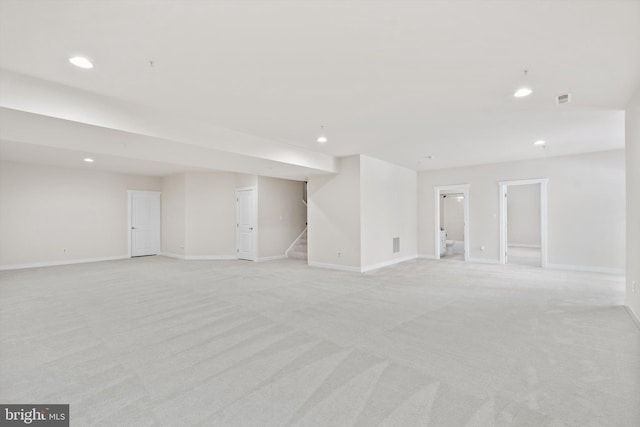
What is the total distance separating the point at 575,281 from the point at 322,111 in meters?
5.70

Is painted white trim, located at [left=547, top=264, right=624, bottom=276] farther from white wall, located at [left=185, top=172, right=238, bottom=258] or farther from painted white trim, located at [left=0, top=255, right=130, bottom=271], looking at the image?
painted white trim, located at [left=0, top=255, right=130, bottom=271]

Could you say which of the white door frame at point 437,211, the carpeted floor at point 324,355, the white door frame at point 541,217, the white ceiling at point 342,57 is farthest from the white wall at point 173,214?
the white door frame at point 541,217

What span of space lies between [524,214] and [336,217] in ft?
28.1

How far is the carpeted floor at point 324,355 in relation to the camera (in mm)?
1907

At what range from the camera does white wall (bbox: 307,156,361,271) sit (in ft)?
22.3

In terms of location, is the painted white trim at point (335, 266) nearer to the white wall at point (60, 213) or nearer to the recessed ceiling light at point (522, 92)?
the recessed ceiling light at point (522, 92)

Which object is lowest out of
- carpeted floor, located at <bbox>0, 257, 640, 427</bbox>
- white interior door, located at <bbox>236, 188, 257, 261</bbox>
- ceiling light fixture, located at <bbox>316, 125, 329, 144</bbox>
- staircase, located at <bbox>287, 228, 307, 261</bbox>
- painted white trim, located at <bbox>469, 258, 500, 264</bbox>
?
carpeted floor, located at <bbox>0, 257, 640, 427</bbox>

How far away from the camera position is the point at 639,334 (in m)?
3.12

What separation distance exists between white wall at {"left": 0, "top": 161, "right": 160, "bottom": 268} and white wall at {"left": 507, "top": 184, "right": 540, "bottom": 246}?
13380 millimetres

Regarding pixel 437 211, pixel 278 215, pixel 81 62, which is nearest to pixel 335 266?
pixel 278 215

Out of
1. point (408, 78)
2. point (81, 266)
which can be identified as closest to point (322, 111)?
point (408, 78)

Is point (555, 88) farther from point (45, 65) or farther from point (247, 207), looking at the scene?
point (247, 207)

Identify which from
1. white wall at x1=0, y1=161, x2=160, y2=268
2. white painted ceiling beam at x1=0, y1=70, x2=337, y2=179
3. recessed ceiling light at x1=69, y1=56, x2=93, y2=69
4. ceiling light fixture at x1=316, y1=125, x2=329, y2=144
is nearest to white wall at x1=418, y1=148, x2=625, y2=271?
ceiling light fixture at x1=316, y1=125, x2=329, y2=144

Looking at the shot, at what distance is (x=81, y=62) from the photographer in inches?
107
